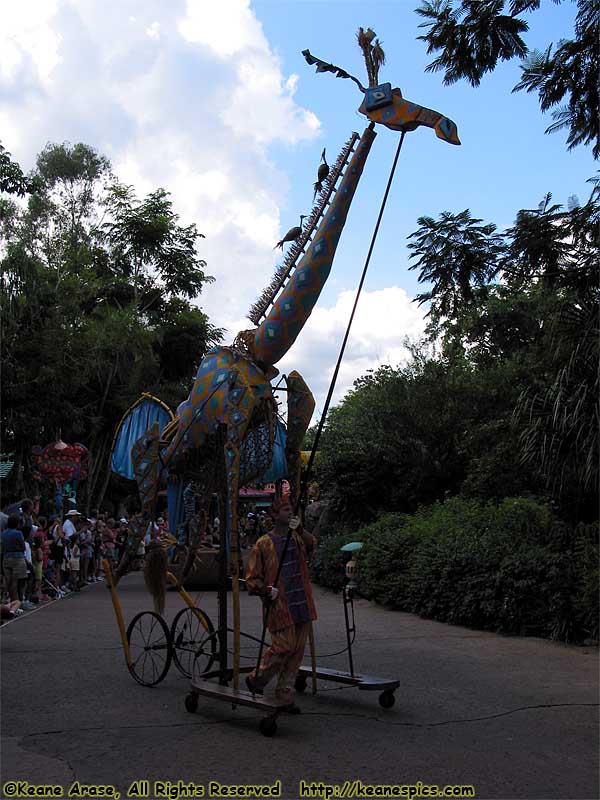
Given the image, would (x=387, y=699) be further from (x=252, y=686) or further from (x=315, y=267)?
(x=315, y=267)

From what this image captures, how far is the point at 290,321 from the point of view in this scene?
287 inches

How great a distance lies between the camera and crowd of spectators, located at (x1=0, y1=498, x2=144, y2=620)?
1181 centimetres

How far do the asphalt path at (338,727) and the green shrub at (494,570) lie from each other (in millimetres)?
614

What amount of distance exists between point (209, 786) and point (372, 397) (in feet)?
51.5

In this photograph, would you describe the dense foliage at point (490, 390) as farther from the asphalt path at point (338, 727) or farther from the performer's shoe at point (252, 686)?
the performer's shoe at point (252, 686)

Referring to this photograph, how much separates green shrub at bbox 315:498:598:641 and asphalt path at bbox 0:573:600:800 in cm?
61

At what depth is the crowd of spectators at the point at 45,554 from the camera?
38.8ft

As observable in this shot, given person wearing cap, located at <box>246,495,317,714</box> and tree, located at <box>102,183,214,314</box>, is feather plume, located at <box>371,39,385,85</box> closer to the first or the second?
person wearing cap, located at <box>246,495,317,714</box>

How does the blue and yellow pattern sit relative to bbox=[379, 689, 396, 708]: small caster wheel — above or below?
above

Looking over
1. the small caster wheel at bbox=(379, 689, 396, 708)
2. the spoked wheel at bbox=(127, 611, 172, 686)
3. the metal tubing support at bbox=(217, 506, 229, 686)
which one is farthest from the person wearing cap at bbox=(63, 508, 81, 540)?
the small caster wheel at bbox=(379, 689, 396, 708)

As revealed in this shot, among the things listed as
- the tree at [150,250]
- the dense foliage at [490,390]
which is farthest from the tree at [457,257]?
the tree at [150,250]

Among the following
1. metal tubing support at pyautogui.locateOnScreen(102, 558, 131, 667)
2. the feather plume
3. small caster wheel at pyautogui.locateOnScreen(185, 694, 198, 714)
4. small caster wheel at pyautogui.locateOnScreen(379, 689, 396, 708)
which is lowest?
small caster wheel at pyautogui.locateOnScreen(185, 694, 198, 714)

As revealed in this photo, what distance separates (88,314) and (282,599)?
25.5m

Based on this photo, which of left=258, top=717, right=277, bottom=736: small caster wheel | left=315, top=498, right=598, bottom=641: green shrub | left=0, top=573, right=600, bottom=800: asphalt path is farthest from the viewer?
left=315, top=498, right=598, bottom=641: green shrub
